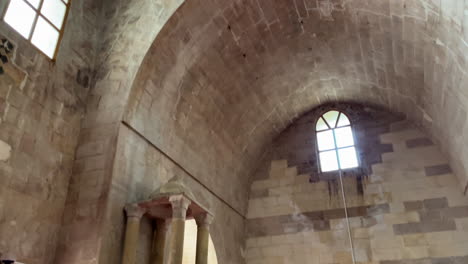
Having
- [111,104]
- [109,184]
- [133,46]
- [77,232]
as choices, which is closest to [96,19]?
[133,46]

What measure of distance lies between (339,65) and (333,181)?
9.73 ft

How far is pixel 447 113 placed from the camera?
24.6ft

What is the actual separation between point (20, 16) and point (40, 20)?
38 centimetres

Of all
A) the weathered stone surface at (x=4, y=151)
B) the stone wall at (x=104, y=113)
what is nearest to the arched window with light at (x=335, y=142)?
the stone wall at (x=104, y=113)

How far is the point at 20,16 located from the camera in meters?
5.75

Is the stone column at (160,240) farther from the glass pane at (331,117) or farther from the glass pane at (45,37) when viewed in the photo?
the glass pane at (331,117)

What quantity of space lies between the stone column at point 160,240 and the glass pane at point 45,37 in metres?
3.24

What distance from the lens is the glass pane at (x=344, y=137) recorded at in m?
10.4

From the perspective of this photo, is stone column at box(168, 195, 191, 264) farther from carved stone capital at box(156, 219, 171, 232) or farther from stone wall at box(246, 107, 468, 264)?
stone wall at box(246, 107, 468, 264)

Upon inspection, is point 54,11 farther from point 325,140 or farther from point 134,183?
point 325,140

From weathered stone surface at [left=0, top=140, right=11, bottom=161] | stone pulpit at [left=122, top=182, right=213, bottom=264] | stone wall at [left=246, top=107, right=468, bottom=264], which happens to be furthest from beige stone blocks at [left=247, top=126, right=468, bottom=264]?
weathered stone surface at [left=0, top=140, right=11, bottom=161]

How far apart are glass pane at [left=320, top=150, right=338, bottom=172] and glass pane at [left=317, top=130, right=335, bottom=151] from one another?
0.51ft

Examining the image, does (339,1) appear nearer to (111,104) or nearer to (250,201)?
(111,104)

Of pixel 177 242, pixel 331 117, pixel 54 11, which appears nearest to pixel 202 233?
pixel 177 242
